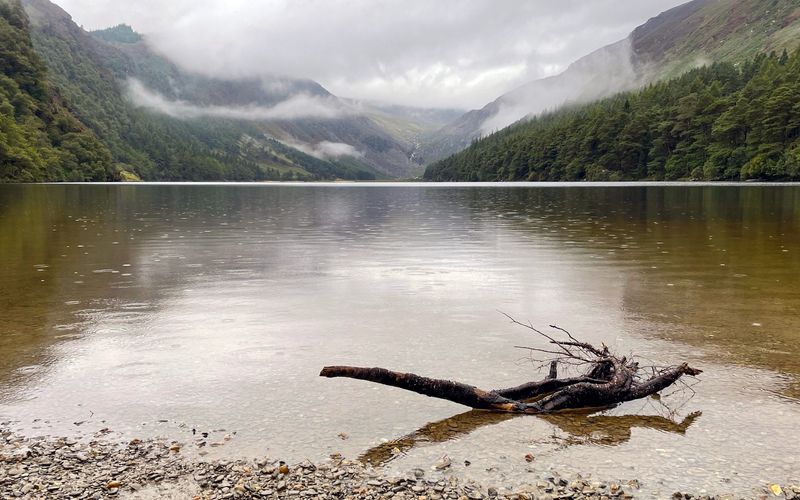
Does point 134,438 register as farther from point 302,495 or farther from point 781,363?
point 781,363

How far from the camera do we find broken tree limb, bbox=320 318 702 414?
35.0 feet

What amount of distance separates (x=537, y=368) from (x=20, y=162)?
18609cm

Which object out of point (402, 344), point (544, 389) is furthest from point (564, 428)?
point (402, 344)

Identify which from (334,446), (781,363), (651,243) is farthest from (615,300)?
(651,243)

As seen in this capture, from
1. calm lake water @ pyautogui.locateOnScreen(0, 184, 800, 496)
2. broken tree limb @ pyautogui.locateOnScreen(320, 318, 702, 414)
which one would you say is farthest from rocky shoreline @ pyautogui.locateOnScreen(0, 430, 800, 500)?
broken tree limb @ pyautogui.locateOnScreen(320, 318, 702, 414)

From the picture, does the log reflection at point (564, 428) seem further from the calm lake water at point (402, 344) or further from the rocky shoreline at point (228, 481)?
the rocky shoreline at point (228, 481)

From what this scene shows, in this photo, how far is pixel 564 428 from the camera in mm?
10094

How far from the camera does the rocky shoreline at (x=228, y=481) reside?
25.8 feet

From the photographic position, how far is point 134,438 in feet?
31.1

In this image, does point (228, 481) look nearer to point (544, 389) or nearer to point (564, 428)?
point (564, 428)

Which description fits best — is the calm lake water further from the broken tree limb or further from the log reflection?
the broken tree limb

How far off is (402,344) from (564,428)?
5.50 m

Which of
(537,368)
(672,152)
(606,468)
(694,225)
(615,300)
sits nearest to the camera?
(606,468)

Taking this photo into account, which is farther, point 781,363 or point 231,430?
point 781,363
